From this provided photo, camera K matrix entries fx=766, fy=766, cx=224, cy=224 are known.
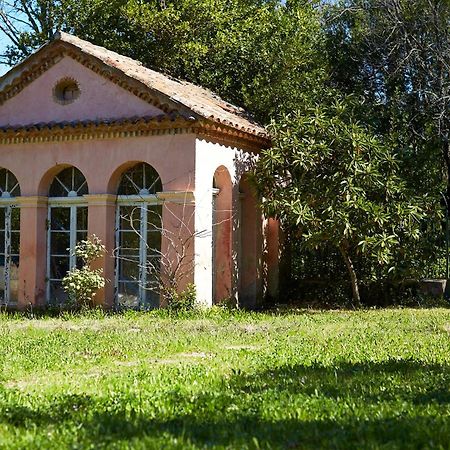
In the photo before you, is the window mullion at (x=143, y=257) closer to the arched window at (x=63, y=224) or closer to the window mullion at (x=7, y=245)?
the arched window at (x=63, y=224)

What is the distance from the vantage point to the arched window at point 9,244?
1695 centimetres

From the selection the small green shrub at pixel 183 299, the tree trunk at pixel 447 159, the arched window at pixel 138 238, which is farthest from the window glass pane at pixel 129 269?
the tree trunk at pixel 447 159

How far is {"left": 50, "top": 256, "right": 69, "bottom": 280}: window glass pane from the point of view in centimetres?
1658

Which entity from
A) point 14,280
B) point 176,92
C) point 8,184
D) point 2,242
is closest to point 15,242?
point 2,242

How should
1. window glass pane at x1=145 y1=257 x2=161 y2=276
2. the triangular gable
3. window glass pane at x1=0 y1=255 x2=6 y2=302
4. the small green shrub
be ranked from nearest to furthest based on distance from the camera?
1. the small green shrub
2. window glass pane at x1=145 y1=257 x2=161 y2=276
3. the triangular gable
4. window glass pane at x1=0 y1=255 x2=6 y2=302

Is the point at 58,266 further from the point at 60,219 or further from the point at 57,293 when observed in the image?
the point at 60,219

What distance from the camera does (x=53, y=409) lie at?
243 inches

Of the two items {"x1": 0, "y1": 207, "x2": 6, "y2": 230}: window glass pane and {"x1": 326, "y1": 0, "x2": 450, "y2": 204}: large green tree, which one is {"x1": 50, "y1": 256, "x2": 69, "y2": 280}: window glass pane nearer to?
{"x1": 0, "y1": 207, "x2": 6, "y2": 230}: window glass pane

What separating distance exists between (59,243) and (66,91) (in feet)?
10.9

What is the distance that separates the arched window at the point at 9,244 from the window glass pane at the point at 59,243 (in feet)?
2.88

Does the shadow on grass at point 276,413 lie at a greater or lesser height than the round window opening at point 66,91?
lesser

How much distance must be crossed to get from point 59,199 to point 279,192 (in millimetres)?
4787

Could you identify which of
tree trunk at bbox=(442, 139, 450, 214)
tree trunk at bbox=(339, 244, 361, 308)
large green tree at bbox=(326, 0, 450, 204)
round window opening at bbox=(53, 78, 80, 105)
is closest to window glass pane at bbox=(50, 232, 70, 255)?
round window opening at bbox=(53, 78, 80, 105)

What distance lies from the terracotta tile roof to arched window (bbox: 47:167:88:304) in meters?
2.48
